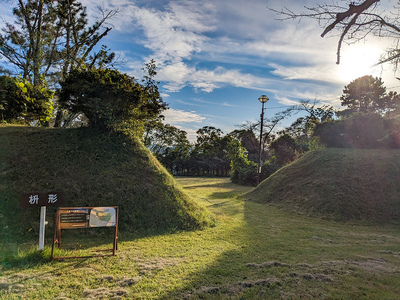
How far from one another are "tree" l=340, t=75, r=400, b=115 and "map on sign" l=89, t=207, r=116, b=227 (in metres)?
36.1

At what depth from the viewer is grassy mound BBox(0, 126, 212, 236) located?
5620mm

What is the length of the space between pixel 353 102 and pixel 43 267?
140 feet

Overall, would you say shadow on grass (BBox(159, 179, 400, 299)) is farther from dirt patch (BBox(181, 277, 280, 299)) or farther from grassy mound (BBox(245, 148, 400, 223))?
grassy mound (BBox(245, 148, 400, 223))

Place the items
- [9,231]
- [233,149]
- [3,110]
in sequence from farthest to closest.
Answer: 1. [233,149]
2. [3,110]
3. [9,231]

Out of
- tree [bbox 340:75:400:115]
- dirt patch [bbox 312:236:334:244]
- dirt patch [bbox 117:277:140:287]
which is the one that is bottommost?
dirt patch [bbox 312:236:334:244]

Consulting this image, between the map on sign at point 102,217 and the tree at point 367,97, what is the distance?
118ft

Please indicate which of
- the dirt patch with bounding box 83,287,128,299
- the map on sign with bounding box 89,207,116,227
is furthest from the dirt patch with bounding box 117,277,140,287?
the map on sign with bounding box 89,207,116,227

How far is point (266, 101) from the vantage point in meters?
16.1

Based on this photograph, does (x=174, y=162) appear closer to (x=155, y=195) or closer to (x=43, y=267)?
(x=155, y=195)

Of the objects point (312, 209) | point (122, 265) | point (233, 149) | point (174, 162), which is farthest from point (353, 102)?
point (122, 265)

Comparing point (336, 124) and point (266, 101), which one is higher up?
point (266, 101)

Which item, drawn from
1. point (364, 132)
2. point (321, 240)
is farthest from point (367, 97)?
point (321, 240)

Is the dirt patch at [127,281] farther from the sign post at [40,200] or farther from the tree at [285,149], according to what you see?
the tree at [285,149]

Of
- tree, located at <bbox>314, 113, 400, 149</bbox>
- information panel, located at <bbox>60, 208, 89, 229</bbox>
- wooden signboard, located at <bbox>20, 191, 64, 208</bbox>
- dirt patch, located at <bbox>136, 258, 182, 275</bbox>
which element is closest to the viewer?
dirt patch, located at <bbox>136, 258, 182, 275</bbox>
